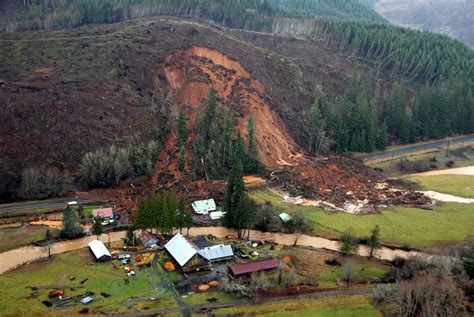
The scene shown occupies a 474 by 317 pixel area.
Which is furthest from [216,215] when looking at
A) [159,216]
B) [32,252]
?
[32,252]

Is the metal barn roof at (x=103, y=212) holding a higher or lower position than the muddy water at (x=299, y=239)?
higher

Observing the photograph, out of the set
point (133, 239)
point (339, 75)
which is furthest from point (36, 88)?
point (339, 75)

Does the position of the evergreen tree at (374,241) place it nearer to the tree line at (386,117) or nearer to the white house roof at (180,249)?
the white house roof at (180,249)

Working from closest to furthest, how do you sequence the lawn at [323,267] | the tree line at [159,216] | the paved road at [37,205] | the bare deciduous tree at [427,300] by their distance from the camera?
the bare deciduous tree at [427,300] < the lawn at [323,267] < the tree line at [159,216] < the paved road at [37,205]

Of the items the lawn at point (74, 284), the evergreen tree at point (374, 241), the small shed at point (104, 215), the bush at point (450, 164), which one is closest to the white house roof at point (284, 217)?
the evergreen tree at point (374, 241)

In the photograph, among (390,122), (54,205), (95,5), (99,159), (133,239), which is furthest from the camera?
A: (95,5)

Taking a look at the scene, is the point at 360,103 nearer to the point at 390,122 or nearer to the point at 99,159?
the point at 390,122

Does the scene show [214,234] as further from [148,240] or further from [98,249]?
[98,249]
